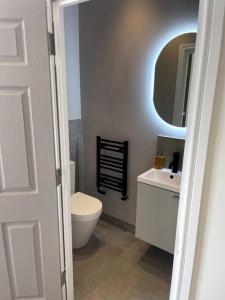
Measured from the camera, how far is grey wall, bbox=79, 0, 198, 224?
2.14 metres

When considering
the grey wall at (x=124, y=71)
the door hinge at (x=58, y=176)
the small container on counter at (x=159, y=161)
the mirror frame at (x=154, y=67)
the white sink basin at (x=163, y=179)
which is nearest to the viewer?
the door hinge at (x=58, y=176)

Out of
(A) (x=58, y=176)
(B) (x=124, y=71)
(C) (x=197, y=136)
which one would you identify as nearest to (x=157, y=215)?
(A) (x=58, y=176)

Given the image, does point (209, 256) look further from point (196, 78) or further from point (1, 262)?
point (1, 262)

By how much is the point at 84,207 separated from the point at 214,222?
5.24 ft

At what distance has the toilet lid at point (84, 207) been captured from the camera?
219 centimetres

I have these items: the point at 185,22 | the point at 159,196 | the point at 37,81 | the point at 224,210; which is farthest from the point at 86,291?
the point at 185,22

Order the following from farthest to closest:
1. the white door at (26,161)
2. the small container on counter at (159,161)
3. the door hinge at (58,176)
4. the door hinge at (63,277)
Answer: the small container on counter at (159,161), the door hinge at (63,277), the door hinge at (58,176), the white door at (26,161)

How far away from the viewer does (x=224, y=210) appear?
852 millimetres

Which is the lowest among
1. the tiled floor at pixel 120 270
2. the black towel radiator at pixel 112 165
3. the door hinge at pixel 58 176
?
the tiled floor at pixel 120 270

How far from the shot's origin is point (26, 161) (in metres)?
1.36

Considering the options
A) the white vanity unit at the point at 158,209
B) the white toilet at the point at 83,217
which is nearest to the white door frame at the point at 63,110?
the white toilet at the point at 83,217

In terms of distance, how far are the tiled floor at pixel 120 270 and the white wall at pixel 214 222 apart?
1.13 metres

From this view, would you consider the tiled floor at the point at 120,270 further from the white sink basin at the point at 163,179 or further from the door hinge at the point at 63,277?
the white sink basin at the point at 163,179

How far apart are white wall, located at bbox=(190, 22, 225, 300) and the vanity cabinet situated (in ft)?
3.05
